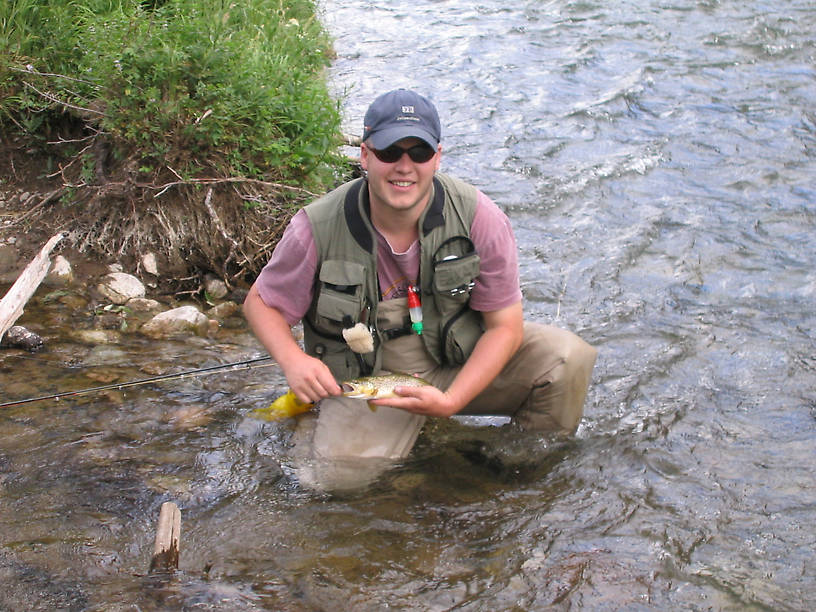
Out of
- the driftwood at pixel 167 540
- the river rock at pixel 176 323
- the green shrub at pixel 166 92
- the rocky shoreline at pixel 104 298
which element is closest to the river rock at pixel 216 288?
the rocky shoreline at pixel 104 298

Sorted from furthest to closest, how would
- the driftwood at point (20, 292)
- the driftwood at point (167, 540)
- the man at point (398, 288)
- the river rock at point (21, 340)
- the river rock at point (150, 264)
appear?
the river rock at point (150, 264), the river rock at point (21, 340), the driftwood at point (20, 292), the man at point (398, 288), the driftwood at point (167, 540)

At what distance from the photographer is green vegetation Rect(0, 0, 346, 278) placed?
6414 millimetres

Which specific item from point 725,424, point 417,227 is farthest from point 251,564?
point 725,424

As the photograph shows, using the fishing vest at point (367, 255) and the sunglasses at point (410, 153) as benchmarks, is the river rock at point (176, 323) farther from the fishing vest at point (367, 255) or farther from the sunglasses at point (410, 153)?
the sunglasses at point (410, 153)

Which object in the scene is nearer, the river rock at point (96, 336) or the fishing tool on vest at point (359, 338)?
the fishing tool on vest at point (359, 338)

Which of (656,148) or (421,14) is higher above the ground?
(421,14)

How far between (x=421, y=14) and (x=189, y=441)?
1111 centimetres

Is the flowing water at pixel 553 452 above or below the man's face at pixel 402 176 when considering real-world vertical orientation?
below

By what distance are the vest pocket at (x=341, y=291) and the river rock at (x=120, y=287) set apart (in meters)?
2.41

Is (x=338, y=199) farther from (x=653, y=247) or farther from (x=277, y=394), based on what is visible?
(x=653, y=247)

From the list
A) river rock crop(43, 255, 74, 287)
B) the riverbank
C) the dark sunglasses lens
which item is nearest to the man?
the dark sunglasses lens

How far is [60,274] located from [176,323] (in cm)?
92

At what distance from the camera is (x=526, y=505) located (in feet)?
14.9

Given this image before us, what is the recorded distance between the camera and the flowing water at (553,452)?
12.8 ft
